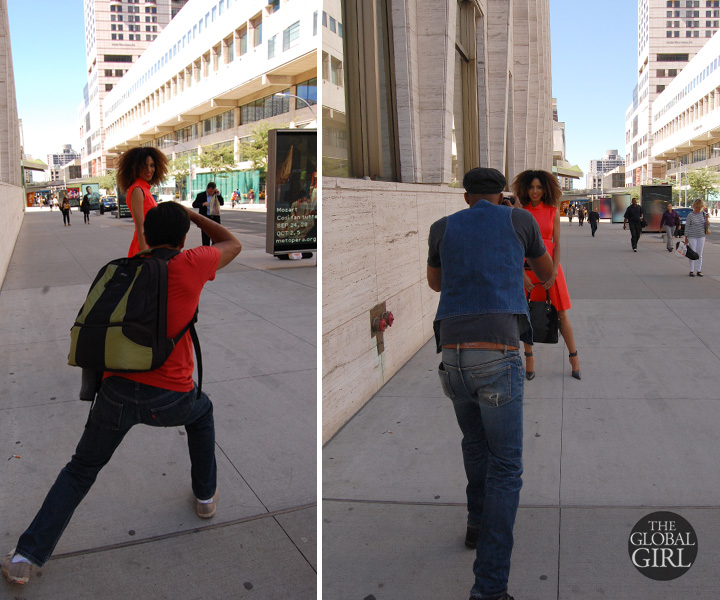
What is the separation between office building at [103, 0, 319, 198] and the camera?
179 ft

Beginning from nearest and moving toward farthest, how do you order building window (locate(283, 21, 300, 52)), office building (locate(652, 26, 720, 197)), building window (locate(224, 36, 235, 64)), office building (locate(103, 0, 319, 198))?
building window (locate(283, 21, 300, 52)), office building (locate(103, 0, 319, 198)), building window (locate(224, 36, 235, 64)), office building (locate(652, 26, 720, 197))

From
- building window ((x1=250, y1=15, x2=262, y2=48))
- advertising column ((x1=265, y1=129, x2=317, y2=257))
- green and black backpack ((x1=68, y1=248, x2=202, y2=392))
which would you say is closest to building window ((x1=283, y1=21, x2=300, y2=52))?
building window ((x1=250, y1=15, x2=262, y2=48))

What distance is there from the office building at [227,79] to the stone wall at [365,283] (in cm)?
3895

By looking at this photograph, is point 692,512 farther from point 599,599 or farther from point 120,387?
point 120,387

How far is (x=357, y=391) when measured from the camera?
5.51m

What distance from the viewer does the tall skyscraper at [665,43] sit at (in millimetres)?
123688

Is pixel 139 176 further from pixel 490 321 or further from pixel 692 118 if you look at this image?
pixel 692 118

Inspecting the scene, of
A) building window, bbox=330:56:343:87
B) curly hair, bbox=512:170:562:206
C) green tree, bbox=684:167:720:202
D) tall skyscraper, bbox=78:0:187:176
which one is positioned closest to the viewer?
curly hair, bbox=512:170:562:206

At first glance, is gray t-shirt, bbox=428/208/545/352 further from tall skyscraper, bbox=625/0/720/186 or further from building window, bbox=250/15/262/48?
tall skyscraper, bbox=625/0/720/186

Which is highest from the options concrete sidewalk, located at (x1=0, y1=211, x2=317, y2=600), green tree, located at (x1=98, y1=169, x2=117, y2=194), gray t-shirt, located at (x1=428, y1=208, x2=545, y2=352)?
green tree, located at (x1=98, y1=169, x2=117, y2=194)

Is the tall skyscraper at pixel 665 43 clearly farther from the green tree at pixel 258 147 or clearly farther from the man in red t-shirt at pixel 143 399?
the man in red t-shirt at pixel 143 399

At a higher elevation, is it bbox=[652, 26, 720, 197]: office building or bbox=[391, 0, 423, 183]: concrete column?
bbox=[652, 26, 720, 197]: office building

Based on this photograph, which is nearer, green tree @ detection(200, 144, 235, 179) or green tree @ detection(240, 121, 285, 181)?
green tree @ detection(240, 121, 285, 181)

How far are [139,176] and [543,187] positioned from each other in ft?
10.6
